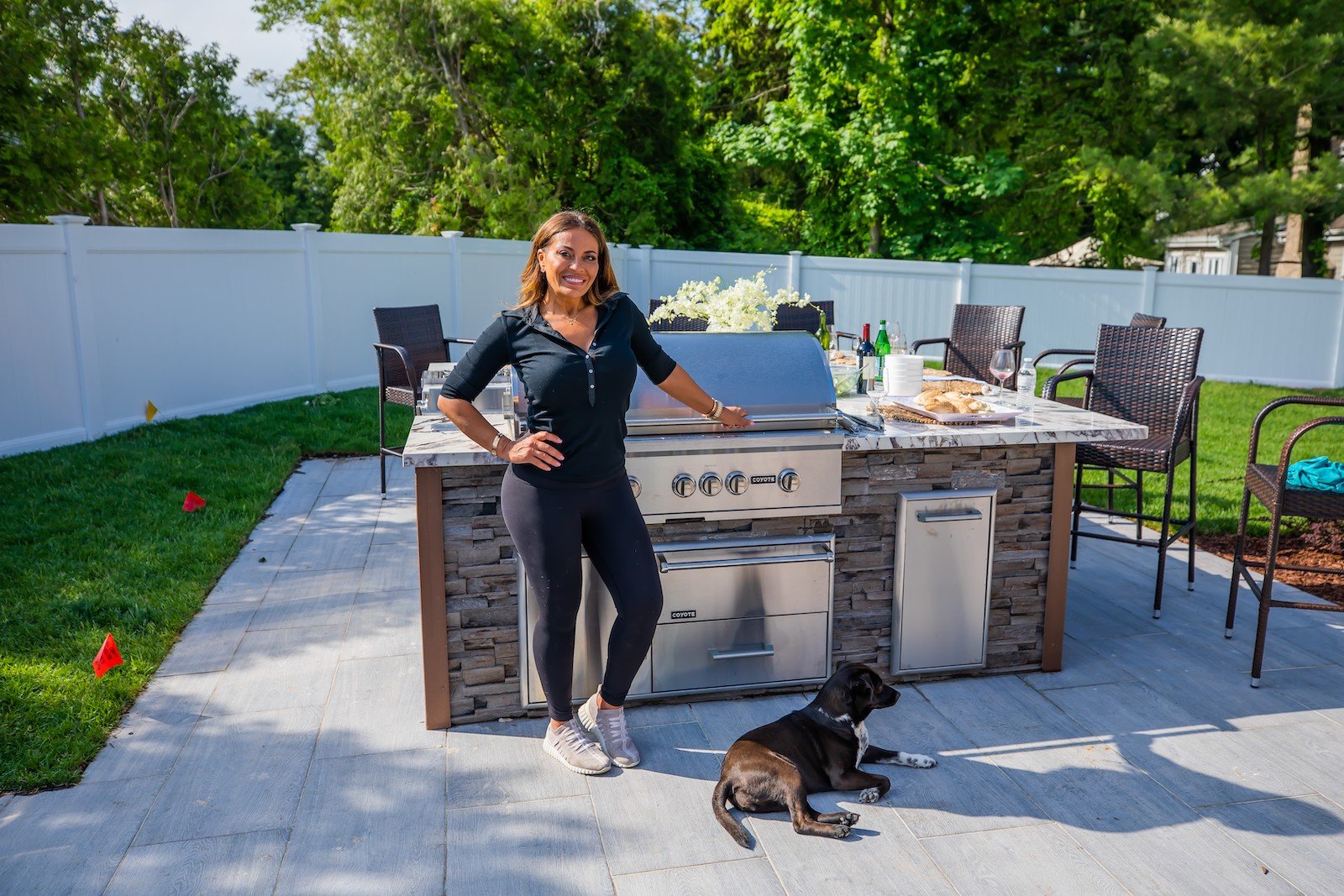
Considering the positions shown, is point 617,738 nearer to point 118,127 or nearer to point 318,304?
point 318,304

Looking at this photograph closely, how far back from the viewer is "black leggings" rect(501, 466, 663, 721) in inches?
109

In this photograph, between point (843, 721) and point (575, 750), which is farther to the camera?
point (575, 750)

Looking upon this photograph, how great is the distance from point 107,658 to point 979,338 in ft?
17.7

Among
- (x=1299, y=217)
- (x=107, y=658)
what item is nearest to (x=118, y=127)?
(x=107, y=658)

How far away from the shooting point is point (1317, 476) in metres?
3.67

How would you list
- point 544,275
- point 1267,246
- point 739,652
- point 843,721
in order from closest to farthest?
1. point 544,275
2. point 843,721
3. point 739,652
4. point 1267,246

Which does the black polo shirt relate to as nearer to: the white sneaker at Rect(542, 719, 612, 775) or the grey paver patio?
the white sneaker at Rect(542, 719, 612, 775)

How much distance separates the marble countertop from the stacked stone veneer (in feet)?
0.25

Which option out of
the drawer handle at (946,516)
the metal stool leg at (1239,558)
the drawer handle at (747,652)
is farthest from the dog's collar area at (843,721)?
the metal stool leg at (1239,558)

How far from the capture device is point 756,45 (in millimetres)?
19422

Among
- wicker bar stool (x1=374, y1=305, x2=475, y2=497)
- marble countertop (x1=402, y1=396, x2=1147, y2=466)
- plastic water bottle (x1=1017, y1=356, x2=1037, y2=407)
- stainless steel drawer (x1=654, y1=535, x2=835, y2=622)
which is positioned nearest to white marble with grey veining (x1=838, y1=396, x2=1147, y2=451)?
marble countertop (x1=402, y1=396, x2=1147, y2=466)

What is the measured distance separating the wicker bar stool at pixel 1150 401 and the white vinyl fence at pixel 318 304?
294cm

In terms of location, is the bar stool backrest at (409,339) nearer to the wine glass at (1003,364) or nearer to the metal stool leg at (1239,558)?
the wine glass at (1003,364)

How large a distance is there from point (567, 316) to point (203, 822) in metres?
1.74
